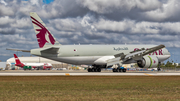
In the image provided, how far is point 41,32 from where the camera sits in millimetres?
46688

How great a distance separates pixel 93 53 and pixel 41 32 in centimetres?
1074

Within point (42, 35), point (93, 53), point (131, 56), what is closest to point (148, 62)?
point (131, 56)

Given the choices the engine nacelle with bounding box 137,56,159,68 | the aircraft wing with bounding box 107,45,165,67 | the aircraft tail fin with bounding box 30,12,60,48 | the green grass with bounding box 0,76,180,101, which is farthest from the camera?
the aircraft tail fin with bounding box 30,12,60,48

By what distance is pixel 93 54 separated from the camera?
4906cm

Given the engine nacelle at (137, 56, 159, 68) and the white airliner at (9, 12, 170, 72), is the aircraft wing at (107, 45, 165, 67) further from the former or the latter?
the engine nacelle at (137, 56, 159, 68)

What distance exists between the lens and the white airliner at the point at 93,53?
151 feet

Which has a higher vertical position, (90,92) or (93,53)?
(93,53)

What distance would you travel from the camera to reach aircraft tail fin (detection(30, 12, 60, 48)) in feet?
153

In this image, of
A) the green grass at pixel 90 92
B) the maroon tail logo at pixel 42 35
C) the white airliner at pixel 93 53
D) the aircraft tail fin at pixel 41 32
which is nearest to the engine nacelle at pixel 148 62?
the white airliner at pixel 93 53

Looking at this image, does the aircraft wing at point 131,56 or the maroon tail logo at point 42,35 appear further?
the maroon tail logo at point 42,35

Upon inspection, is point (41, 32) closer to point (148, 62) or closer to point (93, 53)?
point (93, 53)

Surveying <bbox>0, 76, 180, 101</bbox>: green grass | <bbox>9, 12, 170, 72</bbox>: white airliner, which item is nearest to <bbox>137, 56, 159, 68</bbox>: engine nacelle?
<bbox>9, 12, 170, 72</bbox>: white airliner

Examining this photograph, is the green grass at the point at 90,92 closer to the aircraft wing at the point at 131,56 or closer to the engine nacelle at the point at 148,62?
the engine nacelle at the point at 148,62

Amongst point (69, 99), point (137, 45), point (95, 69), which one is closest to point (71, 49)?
point (95, 69)
